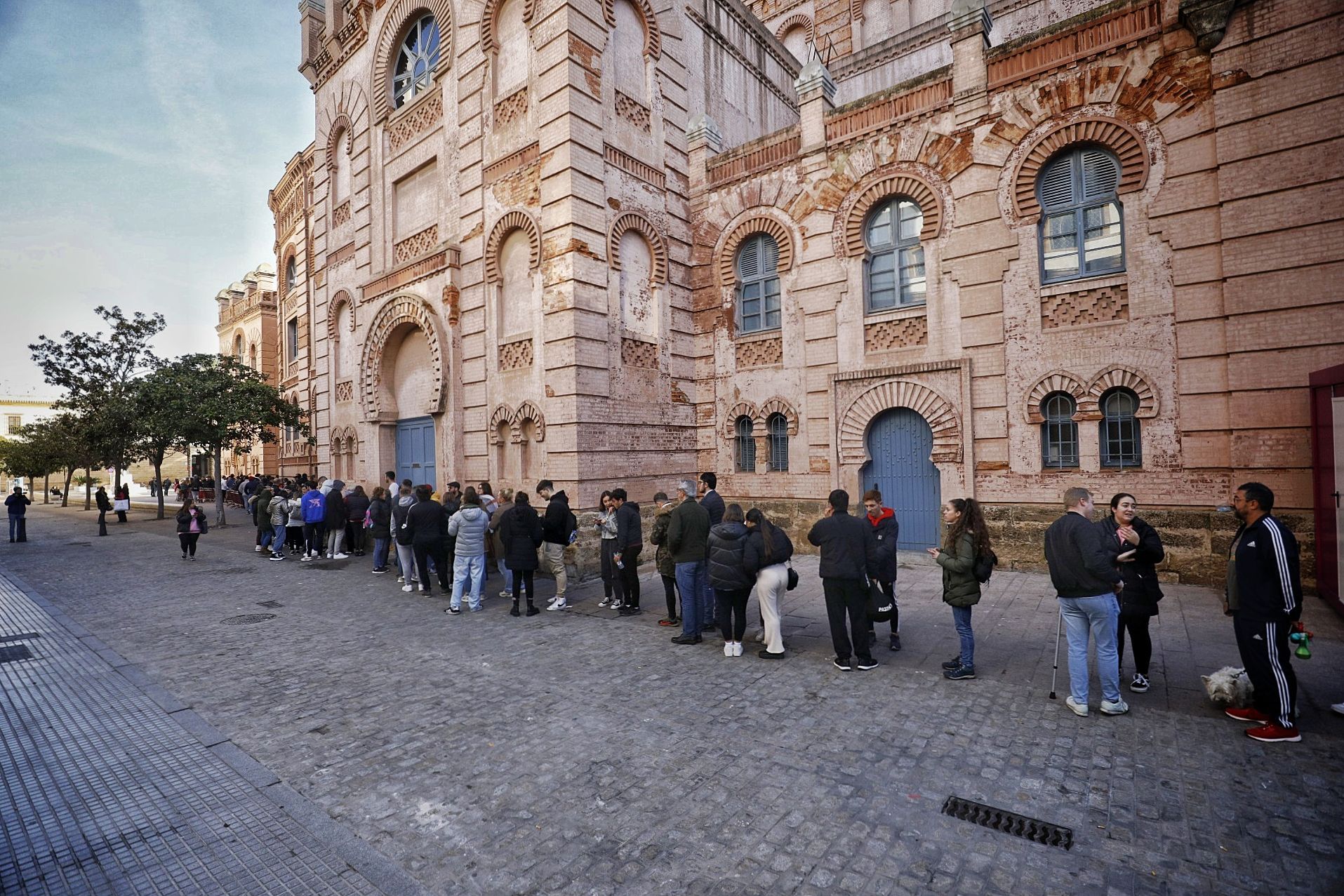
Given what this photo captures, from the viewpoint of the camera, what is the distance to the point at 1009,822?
3873 mm

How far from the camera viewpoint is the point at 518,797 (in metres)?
4.32

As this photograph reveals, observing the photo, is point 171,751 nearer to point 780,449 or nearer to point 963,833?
point 963,833

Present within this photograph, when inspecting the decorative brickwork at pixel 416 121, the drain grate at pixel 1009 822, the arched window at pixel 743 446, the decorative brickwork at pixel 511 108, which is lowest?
the drain grate at pixel 1009 822

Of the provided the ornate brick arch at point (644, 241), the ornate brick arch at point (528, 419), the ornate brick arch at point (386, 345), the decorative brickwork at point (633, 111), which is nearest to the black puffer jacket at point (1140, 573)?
the ornate brick arch at point (528, 419)

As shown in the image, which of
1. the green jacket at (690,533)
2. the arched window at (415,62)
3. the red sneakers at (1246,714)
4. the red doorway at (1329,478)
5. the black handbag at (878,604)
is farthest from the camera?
the arched window at (415,62)

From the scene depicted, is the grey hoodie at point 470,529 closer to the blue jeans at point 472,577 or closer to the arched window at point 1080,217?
the blue jeans at point 472,577

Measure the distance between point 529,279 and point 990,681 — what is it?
1098 centimetres

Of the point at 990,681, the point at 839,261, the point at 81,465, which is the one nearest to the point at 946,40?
the point at 839,261

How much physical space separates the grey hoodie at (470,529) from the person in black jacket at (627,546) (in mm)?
2068

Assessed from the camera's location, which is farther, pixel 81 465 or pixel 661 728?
pixel 81 465

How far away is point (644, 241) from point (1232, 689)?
40.8 ft

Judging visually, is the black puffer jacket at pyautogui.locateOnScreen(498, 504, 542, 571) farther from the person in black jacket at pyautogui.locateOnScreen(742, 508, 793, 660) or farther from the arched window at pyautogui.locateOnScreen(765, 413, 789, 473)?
the arched window at pyautogui.locateOnScreen(765, 413, 789, 473)

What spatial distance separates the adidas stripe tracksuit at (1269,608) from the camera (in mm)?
4719

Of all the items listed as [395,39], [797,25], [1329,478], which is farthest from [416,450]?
[797,25]
